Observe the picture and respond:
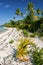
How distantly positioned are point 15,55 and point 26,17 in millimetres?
30543

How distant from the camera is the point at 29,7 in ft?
122

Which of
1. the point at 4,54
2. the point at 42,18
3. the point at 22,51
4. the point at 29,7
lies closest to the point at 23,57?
the point at 22,51

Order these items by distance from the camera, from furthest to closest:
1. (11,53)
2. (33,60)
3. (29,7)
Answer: (29,7)
(11,53)
(33,60)

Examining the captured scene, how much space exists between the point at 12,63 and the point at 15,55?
0.98 metres

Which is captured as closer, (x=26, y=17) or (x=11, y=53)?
(x=11, y=53)

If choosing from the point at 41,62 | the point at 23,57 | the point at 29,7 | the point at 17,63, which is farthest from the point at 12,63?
the point at 29,7

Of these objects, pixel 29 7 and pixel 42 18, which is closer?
pixel 42 18

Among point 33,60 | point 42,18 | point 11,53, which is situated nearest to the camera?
point 33,60

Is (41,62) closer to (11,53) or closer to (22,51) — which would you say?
(22,51)

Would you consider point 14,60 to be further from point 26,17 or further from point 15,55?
point 26,17

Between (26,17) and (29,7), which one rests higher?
(29,7)

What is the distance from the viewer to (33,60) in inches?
335

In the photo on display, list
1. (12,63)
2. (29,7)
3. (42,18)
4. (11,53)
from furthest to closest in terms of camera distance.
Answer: (29,7) < (42,18) < (11,53) < (12,63)

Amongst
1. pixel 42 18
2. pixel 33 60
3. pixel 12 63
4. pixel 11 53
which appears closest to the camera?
pixel 12 63
